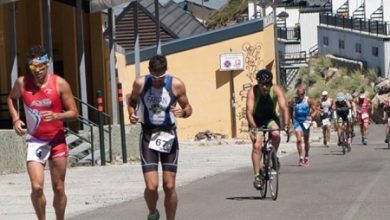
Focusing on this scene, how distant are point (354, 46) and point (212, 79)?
21718 millimetres

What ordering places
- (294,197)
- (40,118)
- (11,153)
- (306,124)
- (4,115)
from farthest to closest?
(4,115) < (306,124) < (11,153) < (294,197) < (40,118)

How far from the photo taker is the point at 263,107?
1453 centimetres

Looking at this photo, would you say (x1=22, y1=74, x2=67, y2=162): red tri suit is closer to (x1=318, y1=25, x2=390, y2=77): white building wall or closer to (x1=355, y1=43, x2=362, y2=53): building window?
(x1=318, y1=25, x2=390, y2=77): white building wall

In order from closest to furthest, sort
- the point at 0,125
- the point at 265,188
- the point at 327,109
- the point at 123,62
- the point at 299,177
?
1. the point at 265,188
2. the point at 299,177
3. the point at 0,125
4. the point at 327,109
5. the point at 123,62

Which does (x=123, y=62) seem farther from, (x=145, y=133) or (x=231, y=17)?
(x=231, y=17)

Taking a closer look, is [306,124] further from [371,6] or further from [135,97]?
[371,6]

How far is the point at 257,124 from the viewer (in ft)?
47.9

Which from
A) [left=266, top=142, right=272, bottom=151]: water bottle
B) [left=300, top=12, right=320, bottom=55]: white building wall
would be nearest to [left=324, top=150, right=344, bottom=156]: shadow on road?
[left=266, top=142, right=272, bottom=151]: water bottle

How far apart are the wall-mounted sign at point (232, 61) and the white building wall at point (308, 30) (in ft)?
93.8

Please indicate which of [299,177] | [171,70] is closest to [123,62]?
[171,70]

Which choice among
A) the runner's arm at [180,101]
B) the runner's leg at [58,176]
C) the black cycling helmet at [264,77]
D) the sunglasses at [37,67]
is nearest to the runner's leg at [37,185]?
the runner's leg at [58,176]

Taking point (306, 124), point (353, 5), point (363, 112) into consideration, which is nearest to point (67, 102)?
point (306, 124)

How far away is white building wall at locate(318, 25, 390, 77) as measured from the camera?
5438 cm

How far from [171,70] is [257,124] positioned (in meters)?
24.4
